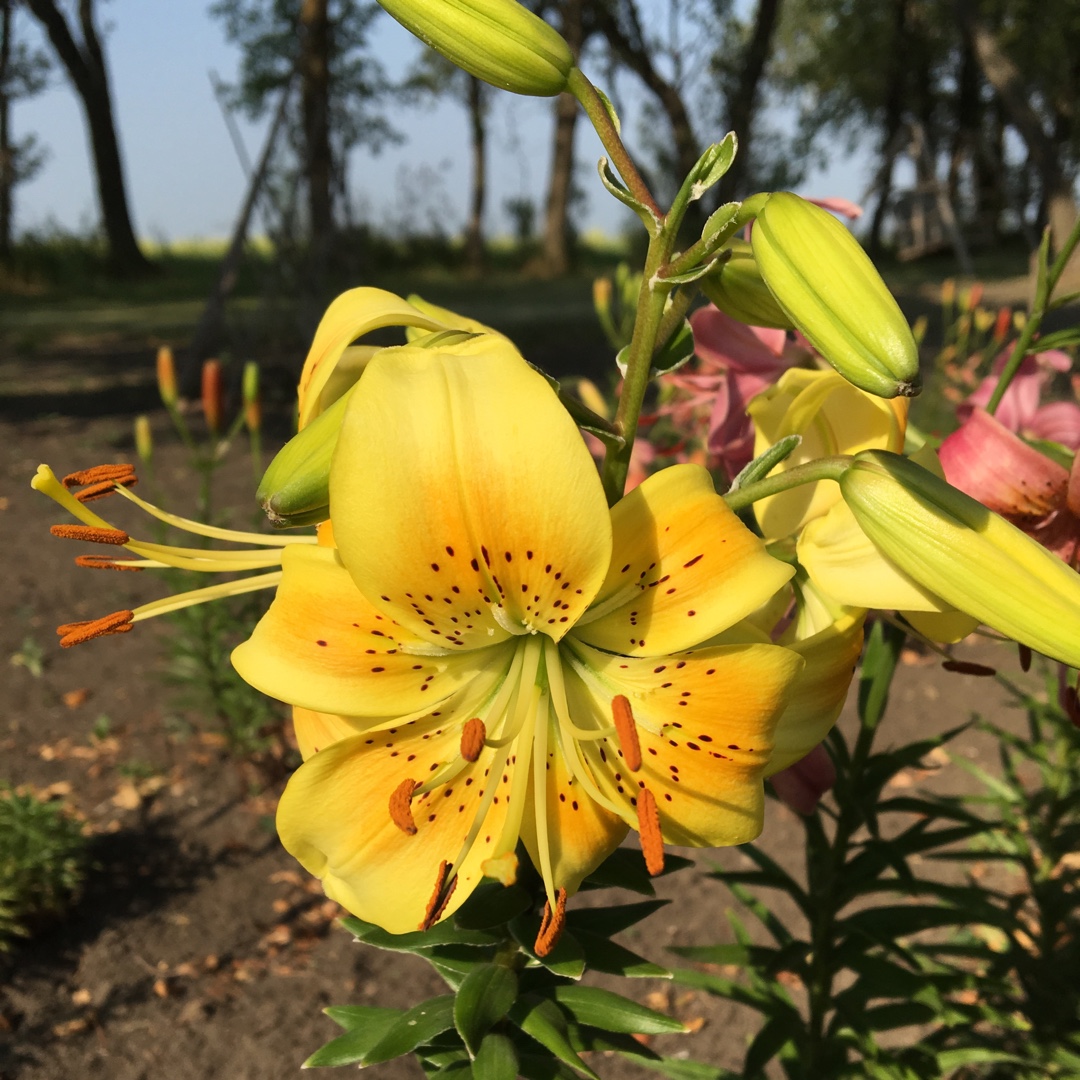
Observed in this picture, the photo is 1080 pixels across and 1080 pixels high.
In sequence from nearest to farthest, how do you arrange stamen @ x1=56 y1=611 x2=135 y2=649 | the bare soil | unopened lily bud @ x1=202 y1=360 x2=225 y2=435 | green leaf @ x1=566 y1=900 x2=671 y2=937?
stamen @ x1=56 y1=611 x2=135 y2=649, green leaf @ x1=566 y1=900 x2=671 y2=937, the bare soil, unopened lily bud @ x1=202 y1=360 x2=225 y2=435

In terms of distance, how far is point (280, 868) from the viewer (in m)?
2.57

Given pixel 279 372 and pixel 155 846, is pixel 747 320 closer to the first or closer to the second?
pixel 155 846

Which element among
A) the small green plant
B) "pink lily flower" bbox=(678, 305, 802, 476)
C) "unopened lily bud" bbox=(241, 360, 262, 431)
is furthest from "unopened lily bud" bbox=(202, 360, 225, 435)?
"pink lily flower" bbox=(678, 305, 802, 476)

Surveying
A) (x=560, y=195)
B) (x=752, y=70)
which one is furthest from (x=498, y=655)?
(x=560, y=195)

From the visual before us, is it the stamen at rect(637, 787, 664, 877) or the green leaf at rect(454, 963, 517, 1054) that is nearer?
the stamen at rect(637, 787, 664, 877)

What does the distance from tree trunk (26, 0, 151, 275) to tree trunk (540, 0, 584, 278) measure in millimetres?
5415

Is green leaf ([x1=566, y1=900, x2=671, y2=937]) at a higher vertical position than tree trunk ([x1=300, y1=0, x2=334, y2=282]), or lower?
A: lower

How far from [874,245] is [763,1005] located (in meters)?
16.5

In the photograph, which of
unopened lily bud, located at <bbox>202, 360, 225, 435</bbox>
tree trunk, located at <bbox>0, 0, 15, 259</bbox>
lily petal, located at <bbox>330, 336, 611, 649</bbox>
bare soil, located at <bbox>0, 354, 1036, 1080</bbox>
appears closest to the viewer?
lily petal, located at <bbox>330, 336, 611, 649</bbox>

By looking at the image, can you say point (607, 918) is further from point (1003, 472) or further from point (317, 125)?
point (317, 125)

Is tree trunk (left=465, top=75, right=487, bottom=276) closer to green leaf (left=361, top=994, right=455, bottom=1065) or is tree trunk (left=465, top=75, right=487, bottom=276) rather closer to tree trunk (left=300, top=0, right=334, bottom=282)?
tree trunk (left=300, top=0, right=334, bottom=282)

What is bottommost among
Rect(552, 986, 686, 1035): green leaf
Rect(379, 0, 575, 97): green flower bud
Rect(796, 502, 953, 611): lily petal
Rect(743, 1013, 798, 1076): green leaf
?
Rect(743, 1013, 798, 1076): green leaf

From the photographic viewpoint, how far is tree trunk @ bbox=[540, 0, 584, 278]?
13.3m

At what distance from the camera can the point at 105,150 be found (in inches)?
456
